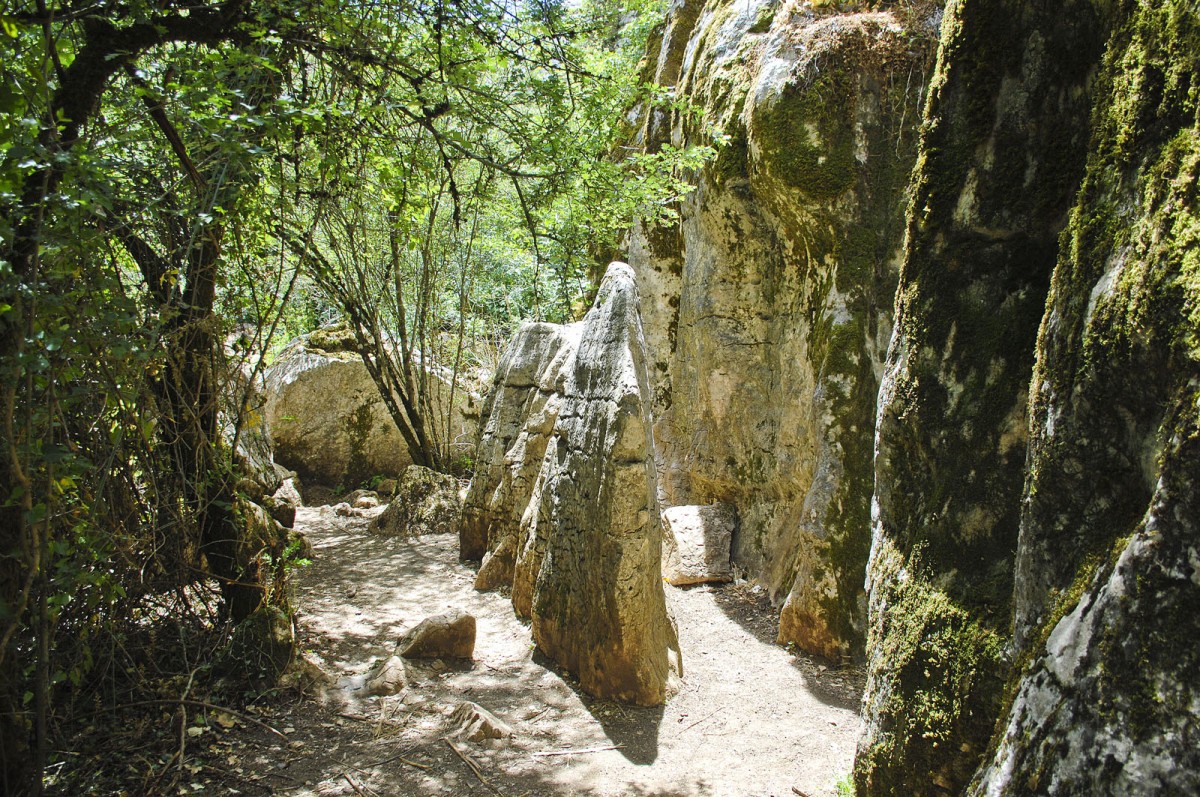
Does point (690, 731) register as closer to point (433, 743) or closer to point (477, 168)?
point (433, 743)

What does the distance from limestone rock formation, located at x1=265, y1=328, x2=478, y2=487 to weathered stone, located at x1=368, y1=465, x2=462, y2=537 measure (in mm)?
1855

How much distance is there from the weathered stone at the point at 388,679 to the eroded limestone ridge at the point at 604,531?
939 millimetres

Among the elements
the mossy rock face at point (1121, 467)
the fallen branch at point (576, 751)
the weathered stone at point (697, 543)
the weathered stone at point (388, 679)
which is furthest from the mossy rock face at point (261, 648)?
the mossy rock face at point (1121, 467)

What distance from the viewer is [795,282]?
21.5 ft

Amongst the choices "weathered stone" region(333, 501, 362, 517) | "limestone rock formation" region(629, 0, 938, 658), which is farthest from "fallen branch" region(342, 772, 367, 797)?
"weathered stone" region(333, 501, 362, 517)

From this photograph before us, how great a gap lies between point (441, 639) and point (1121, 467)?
174 inches

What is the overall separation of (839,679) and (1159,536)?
4.14 meters

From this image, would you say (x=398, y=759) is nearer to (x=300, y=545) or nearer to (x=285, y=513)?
(x=300, y=545)

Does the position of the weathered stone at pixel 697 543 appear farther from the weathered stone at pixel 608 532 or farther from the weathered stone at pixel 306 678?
the weathered stone at pixel 306 678

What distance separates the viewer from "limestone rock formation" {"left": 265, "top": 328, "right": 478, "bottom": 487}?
36.8 ft

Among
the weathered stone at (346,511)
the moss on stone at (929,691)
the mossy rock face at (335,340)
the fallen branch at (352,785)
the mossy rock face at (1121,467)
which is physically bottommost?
the fallen branch at (352,785)

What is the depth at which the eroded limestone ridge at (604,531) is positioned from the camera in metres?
4.50

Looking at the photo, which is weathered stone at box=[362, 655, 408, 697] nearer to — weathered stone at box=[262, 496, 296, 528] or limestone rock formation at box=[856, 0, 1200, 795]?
limestone rock formation at box=[856, 0, 1200, 795]

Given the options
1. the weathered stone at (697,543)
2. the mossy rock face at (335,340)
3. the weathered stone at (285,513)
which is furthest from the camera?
the mossy rock face at (335,340)
